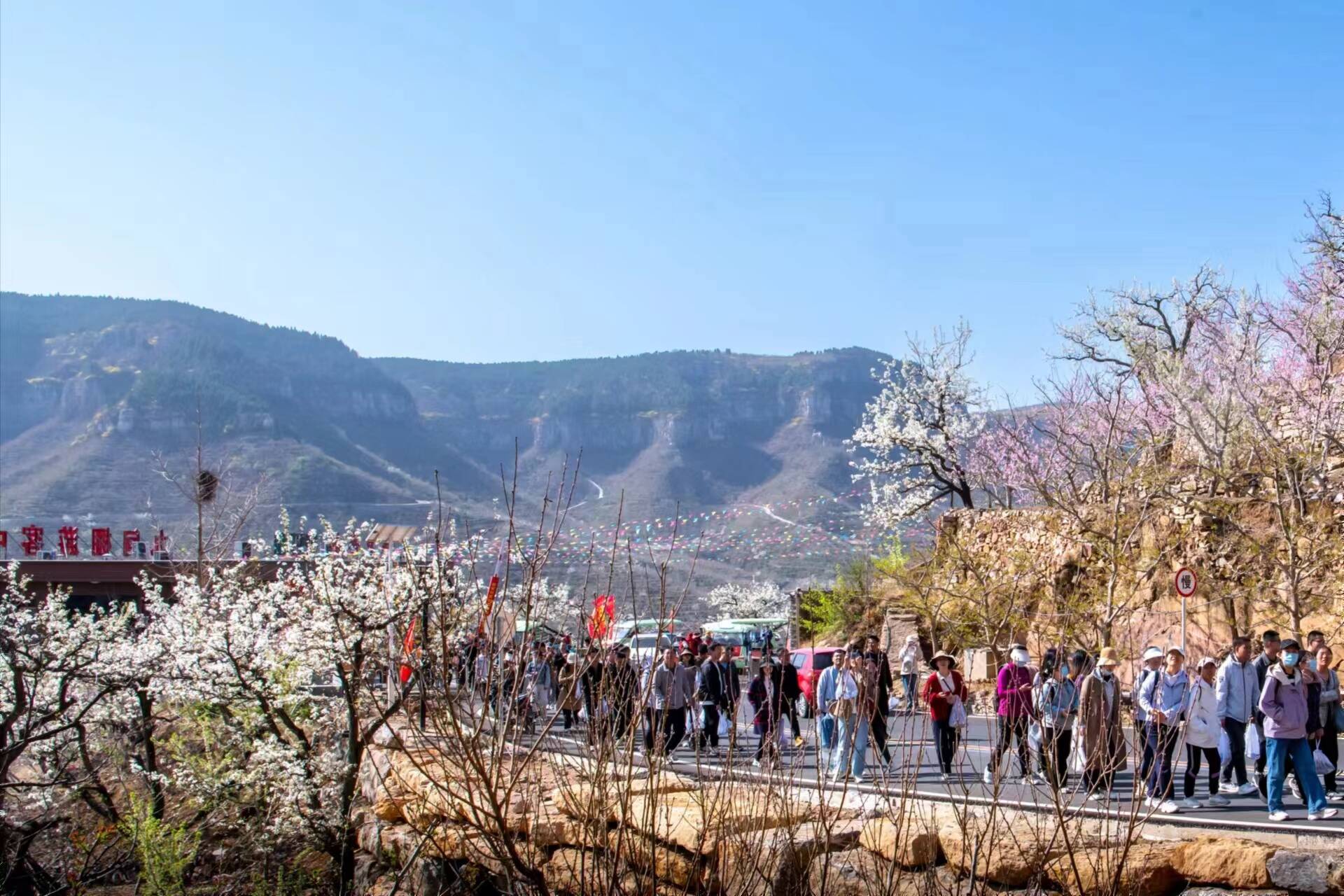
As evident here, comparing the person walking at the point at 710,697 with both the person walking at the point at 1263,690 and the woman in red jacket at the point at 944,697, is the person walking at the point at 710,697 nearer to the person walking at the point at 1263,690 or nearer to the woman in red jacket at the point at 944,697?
the woman in red jacket at the point at 944,697

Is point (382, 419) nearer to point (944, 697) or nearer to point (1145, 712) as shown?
point (944, 697)

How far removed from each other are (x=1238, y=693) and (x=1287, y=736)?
0.92 metres

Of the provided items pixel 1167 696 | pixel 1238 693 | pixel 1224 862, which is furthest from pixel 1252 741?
pixel 1224 862

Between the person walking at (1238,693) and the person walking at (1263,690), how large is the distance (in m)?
0.11

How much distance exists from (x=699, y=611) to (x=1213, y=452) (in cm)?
5359

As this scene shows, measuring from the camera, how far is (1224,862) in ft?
26.2

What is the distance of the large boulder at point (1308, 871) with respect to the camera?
25.0 ft

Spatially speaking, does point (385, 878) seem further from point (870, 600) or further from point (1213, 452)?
point (870, 600)

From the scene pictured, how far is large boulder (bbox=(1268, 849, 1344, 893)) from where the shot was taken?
25.0 ft

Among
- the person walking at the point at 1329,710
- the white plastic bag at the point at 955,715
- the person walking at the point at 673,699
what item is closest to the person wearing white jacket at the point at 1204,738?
the person walking at the point at 1329,710

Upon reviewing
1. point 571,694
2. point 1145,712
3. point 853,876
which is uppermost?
point 571,694

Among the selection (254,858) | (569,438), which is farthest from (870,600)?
(569,438)

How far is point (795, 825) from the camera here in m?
7.31

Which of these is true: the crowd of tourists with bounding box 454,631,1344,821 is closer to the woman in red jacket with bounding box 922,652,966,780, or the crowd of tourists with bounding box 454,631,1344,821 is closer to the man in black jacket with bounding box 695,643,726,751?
the woman in red jacket with bounding box 922,652,966,780
